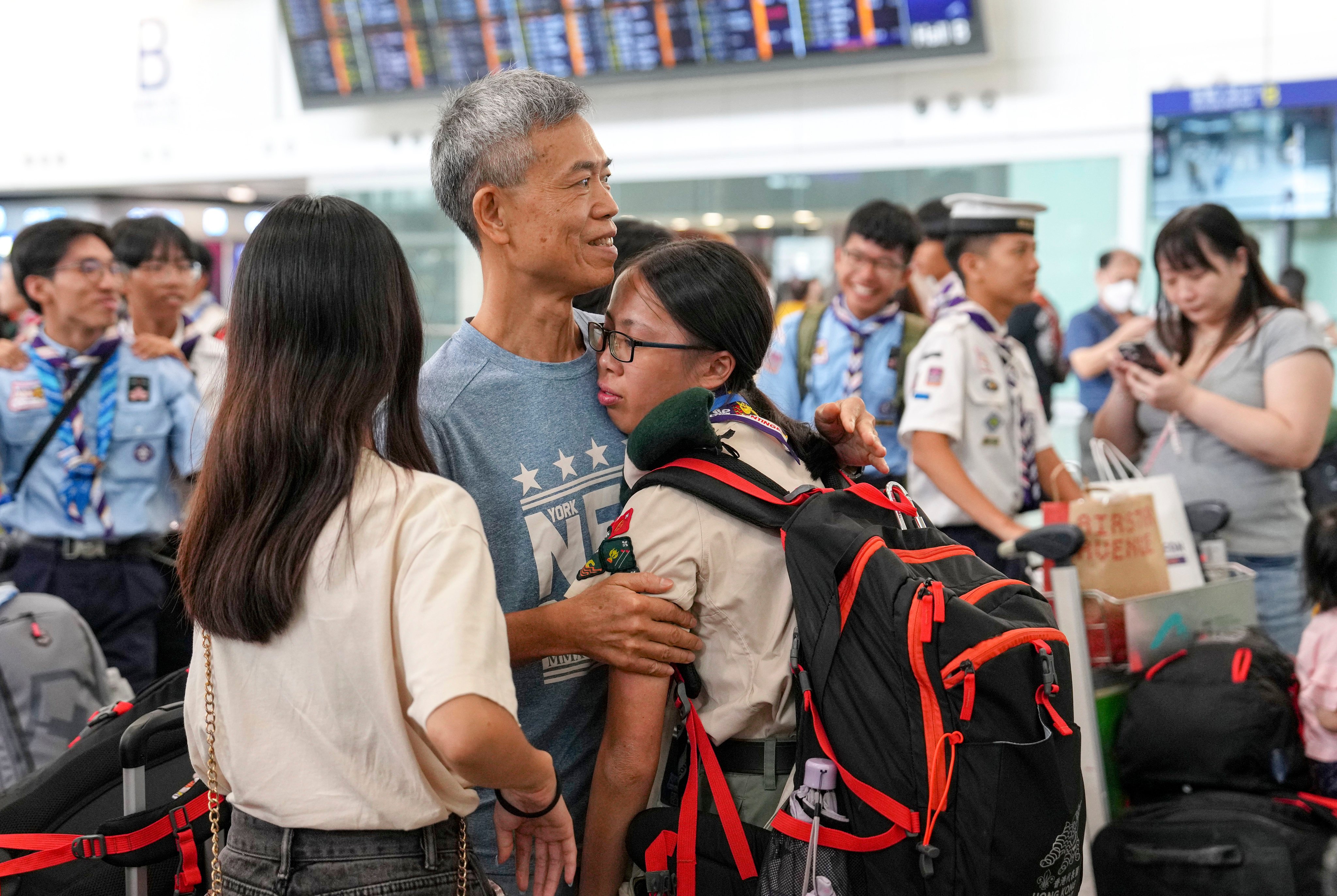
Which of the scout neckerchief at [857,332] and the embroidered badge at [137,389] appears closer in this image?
the embroidered badge at [137,389]

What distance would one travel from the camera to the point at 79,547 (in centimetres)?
331

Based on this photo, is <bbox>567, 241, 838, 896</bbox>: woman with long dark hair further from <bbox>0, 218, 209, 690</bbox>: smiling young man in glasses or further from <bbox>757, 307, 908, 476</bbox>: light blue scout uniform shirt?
<bbox>757, 307, 908, 476</bbox>: light blue scout uniform shirt

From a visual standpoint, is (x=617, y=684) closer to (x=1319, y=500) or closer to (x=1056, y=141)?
(x=1319, y=500)

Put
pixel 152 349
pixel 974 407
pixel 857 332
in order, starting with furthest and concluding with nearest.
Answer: pixel 857 332, pixel 152 349, pixel 974 407

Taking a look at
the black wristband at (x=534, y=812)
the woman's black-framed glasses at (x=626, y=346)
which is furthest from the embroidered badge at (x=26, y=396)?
the black wristband at (x=534, y=812)

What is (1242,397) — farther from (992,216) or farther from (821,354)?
(821,354)

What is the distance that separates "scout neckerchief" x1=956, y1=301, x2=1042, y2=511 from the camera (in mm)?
3150

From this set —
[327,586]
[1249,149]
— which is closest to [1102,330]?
[1249,149]

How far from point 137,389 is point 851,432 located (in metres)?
2.62

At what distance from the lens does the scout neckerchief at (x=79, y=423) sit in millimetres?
3303

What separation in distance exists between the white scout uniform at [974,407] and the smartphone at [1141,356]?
289 millimetres

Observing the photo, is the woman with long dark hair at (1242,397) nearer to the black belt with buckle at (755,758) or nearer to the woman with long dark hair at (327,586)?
the black belt with buckle at (755,758)

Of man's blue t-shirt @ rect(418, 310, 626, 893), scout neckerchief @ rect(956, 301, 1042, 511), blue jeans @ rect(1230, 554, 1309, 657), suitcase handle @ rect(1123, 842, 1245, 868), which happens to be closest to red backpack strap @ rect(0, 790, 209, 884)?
man's blue t-shirt @ rect(418, 310, 626, 893)

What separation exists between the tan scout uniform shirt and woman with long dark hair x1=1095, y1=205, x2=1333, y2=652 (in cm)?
187
